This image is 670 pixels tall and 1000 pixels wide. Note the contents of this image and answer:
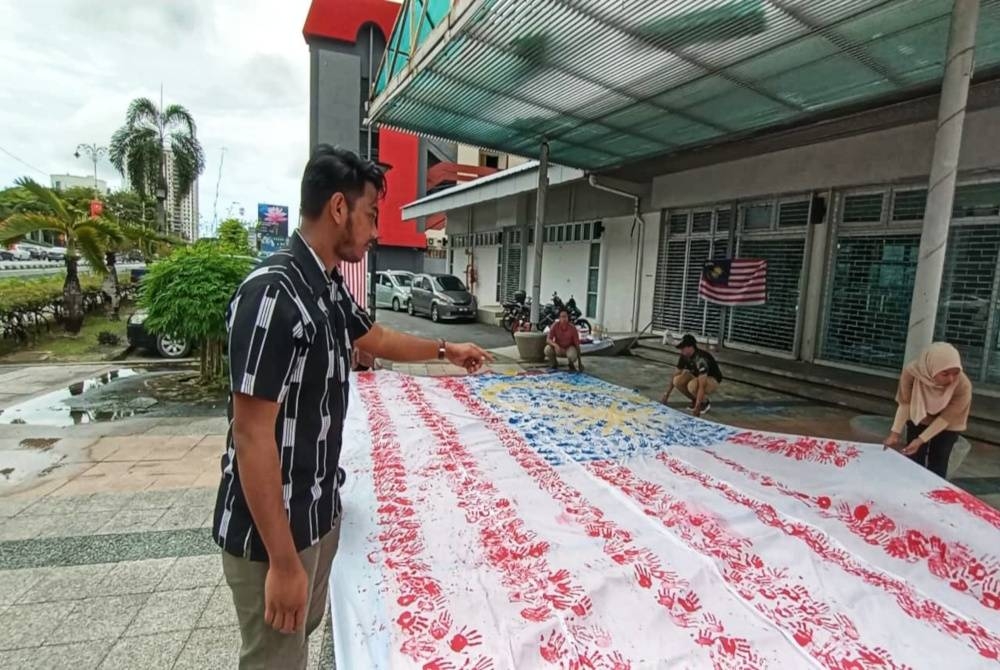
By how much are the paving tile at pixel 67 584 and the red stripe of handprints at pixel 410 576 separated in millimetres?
1188

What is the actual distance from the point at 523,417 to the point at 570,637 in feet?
Result: 8.90

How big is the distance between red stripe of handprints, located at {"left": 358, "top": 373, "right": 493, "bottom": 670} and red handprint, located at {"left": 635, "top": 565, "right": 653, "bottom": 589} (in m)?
0.77

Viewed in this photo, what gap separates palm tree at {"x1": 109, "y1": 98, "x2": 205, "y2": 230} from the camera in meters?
15.0

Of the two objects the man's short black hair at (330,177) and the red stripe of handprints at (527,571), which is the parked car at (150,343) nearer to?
the red stripe of handprints at (527,571)

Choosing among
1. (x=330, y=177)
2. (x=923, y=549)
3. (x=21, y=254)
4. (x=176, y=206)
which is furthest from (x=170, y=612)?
(x=21, y=254)

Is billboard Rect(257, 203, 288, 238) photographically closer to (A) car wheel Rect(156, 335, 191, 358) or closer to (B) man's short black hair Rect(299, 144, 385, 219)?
(A) car wheel Rect(156, 335, 191, 358)

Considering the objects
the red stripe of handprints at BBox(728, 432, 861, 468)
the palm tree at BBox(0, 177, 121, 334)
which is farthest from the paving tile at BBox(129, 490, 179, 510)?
the palm tree at BBox(0, 177, 121, 334)

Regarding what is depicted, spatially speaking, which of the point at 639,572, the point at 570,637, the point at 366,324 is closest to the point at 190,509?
the point at 366,324

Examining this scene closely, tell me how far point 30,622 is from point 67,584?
0.25 metres

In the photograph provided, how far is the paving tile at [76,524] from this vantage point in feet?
8.33

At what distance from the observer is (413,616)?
187 centimetres

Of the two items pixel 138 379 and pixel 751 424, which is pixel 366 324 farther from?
pixel 138 379

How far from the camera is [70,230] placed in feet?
27.9

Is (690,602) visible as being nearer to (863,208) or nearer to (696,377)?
(696,377)
